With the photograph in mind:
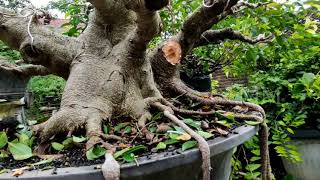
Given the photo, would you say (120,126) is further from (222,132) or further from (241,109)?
(241,109)

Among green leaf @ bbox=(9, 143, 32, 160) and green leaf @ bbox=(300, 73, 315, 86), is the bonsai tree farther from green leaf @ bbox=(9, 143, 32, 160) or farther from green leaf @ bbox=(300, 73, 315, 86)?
green leaf @ bbox=(300, 73, 315, 86)

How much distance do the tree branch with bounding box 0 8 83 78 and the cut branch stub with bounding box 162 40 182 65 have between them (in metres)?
0.26

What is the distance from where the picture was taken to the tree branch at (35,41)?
81cm

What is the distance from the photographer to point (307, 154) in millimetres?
1646

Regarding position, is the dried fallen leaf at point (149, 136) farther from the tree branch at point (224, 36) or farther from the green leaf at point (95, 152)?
the tree branch at point (224, 36)

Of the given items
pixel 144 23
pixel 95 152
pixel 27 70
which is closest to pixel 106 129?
pixel 95 152

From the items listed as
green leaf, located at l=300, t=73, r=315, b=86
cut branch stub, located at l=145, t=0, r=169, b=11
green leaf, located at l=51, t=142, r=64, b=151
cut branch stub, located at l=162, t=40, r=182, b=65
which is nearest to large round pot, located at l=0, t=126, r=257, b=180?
green leaf, located at l=51, t=142, r=64, b=151

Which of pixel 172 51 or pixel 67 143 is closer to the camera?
pixel 67 143

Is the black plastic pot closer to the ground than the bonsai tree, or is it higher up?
closer to the ground

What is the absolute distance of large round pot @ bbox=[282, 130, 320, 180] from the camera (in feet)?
5.27

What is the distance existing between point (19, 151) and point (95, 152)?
169 millimetres

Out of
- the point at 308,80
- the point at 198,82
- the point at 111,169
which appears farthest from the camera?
the point at 198,82

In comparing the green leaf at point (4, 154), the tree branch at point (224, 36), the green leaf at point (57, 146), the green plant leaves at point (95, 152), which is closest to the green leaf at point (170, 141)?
the green plant leaves at point (95, 152)

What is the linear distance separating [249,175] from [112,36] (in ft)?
2.25
